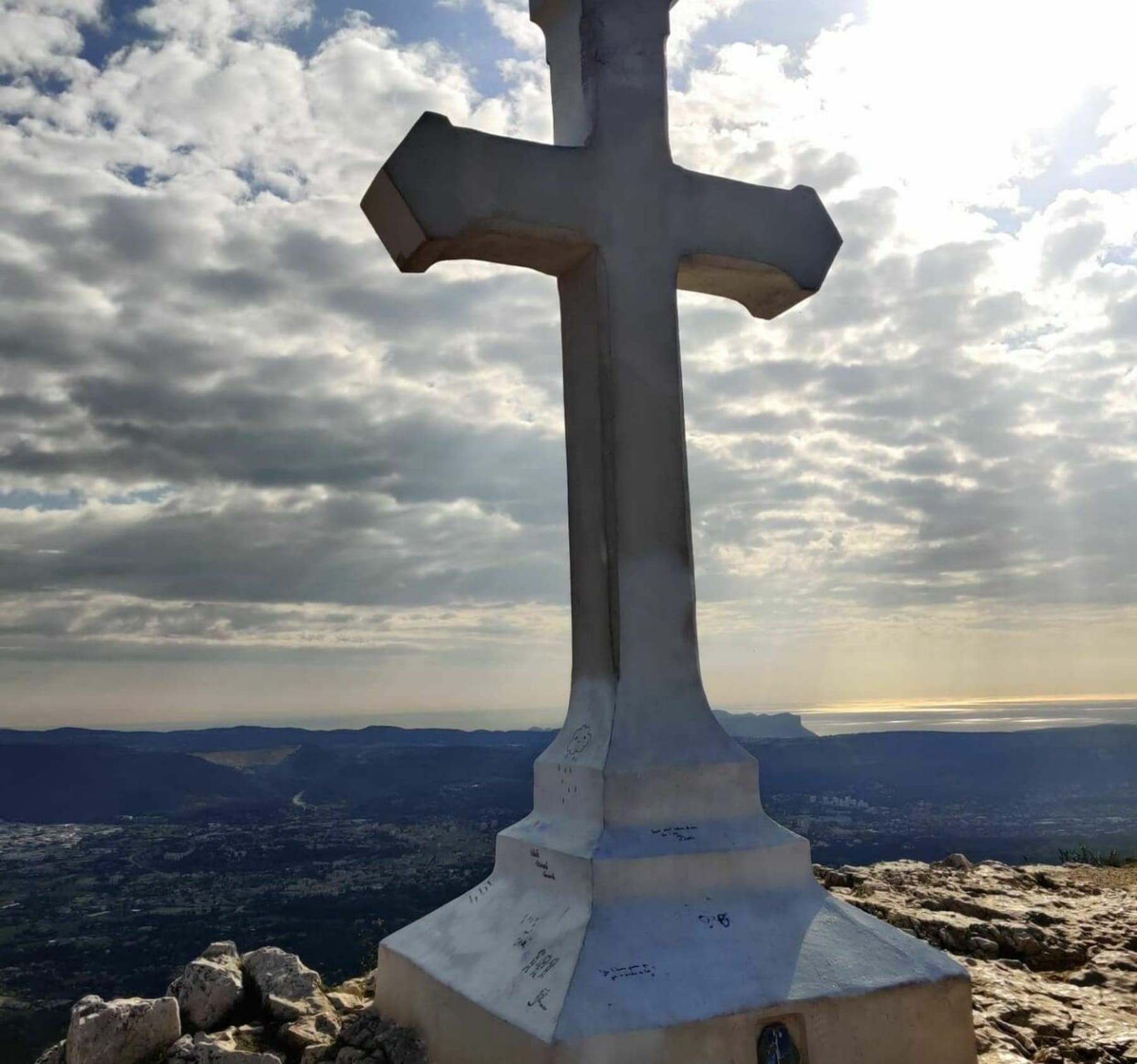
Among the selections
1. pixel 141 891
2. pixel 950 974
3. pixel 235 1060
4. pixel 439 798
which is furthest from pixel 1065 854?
pixel 439 798

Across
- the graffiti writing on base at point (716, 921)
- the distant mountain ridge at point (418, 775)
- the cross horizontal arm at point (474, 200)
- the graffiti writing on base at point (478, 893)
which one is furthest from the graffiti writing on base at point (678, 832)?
the distant mountain ridge at point (418, 775)

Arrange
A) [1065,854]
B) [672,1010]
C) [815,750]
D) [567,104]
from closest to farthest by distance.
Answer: [672,1010] < [567,104] < [1065,854] < [815,750]

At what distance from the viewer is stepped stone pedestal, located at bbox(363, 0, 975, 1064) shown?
3.19m

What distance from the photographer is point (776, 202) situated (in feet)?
15.3

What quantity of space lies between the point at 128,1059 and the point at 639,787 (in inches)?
93.6

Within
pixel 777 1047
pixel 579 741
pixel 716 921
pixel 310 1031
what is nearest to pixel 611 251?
pixel 579 741

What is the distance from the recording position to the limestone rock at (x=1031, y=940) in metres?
3.92

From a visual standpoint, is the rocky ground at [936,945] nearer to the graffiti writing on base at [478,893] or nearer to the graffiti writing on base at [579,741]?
the graffiti writing on base at [478,893]

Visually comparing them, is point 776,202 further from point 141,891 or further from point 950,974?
point 141,891

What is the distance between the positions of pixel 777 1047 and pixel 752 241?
3.36 m

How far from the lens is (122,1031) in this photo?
12.9ft

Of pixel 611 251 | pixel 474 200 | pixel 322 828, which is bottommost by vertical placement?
pixel 322 828

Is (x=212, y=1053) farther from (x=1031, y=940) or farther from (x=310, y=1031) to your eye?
(x=1031, y=940)

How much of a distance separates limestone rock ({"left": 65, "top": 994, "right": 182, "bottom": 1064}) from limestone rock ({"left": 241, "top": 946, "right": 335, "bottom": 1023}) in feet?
1.49
